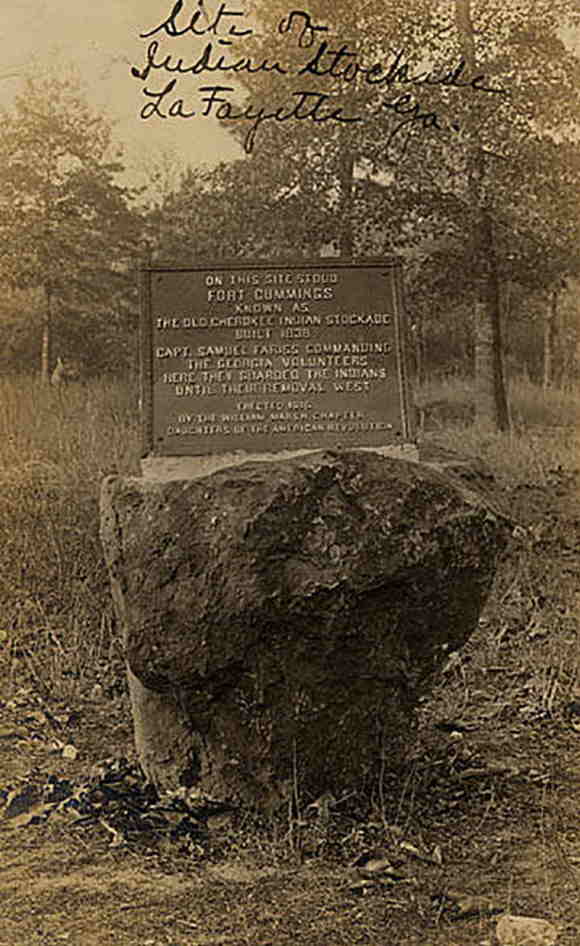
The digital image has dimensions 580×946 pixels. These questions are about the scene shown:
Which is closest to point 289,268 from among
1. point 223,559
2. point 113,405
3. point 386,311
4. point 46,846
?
point 386,311

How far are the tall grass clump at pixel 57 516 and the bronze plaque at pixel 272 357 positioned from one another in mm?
2396

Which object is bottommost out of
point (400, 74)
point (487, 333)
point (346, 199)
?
point (487, 333)

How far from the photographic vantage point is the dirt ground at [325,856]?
3.88 meters

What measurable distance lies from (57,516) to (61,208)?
2.63 metres

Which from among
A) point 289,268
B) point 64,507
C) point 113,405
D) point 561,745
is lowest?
point 561,745

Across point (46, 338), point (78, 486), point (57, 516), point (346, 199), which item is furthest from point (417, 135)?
point (57, 516)

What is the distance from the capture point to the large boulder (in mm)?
4305

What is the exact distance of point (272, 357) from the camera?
4.92 meters

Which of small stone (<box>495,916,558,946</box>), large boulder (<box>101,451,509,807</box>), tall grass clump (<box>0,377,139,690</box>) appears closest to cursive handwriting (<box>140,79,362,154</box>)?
tall grass clump (<box>0,377,139,690</box>)

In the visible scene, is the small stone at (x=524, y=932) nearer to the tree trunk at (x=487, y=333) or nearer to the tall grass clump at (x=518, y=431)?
the tall grass clump at (x=518, y=431)

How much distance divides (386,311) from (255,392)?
0.69 meters

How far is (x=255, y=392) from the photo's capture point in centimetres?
490

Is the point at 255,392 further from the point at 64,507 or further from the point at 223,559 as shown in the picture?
the point at 64,507

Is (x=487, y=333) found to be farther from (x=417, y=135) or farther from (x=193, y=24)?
(x=193, y=24)
